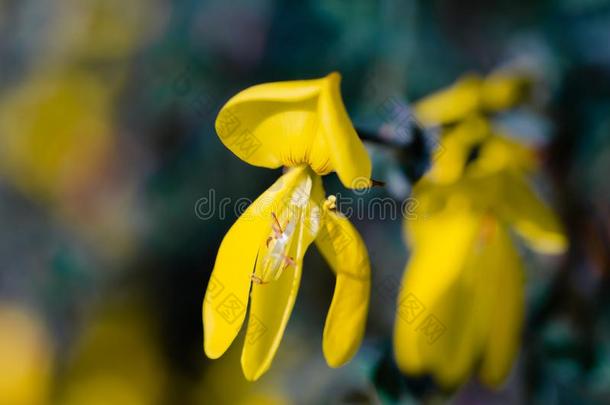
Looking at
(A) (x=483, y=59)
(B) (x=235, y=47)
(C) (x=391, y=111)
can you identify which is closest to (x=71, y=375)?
(B) (x=235, y=47)

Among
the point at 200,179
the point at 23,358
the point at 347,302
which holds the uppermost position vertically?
the point at 200,179

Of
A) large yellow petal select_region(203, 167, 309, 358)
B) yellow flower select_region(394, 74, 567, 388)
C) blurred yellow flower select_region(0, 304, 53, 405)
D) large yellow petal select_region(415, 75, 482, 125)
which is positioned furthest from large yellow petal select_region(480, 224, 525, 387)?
blurred yellow flower select_region(0, 304, 53, 405)

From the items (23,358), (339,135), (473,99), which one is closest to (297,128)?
(339,135)

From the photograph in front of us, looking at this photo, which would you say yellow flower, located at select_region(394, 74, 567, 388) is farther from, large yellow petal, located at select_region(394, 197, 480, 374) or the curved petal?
the curved petal

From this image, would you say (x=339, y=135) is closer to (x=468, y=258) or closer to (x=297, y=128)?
(x=297, y=128)

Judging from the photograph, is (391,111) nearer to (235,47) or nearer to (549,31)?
(549,31)

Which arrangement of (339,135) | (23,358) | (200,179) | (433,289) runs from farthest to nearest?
(23,358) → (200,179) → (433,289) → (339,135)
